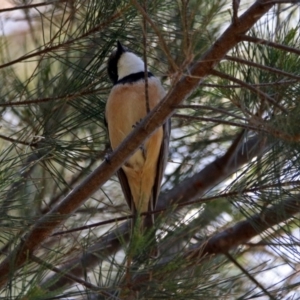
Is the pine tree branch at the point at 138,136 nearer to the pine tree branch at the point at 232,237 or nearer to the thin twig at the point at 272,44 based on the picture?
the thin twig at the point at 272,44

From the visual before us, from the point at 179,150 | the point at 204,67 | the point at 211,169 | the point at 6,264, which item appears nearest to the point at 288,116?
the point at 204,67

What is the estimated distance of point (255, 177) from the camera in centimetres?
204

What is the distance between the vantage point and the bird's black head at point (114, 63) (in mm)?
2573

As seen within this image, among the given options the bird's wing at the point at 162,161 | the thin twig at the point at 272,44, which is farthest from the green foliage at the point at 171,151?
the bird's wing at the point at 162,161

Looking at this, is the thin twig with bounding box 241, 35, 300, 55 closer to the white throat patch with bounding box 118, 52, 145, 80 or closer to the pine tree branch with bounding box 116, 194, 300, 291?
the pine tree branch with bounding box 116, 194, 300, 291

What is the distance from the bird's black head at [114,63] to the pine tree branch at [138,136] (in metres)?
0.66

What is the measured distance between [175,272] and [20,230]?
38 centimetres

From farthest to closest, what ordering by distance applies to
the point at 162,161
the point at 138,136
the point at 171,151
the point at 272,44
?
the point at 171,151, the point at 162,161, the point at 138,136, the point at 272,44

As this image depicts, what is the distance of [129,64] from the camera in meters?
2.74

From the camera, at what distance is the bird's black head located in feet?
8.44

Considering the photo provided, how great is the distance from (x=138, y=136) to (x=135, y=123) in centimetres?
68

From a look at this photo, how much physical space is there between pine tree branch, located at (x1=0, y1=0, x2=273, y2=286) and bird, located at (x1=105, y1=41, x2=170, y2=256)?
1.63 feet

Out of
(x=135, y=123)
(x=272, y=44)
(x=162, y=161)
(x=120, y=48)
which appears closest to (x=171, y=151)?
(x=162, y=161)

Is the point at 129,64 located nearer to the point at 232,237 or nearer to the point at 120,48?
the point at 120,48
